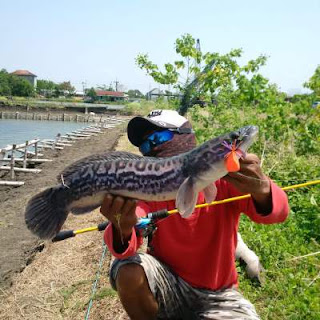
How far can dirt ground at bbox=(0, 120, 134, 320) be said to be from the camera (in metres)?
5.02

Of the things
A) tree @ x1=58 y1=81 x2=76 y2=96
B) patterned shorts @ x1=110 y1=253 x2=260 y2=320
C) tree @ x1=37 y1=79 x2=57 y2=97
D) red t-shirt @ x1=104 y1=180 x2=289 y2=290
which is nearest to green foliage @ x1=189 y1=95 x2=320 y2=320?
patterned shorts @ x1=110 y1=253 x2=260 y2=320

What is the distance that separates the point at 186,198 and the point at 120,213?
543 mm

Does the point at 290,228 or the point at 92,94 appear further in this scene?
the point at 92,94

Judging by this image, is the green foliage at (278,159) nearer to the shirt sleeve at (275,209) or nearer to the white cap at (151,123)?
the shirt sleeve at (275,209)

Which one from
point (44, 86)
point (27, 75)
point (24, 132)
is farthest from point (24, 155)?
point (27, 75)

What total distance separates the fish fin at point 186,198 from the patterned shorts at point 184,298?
0.90 m

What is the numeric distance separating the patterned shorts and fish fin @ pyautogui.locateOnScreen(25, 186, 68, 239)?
704 mm

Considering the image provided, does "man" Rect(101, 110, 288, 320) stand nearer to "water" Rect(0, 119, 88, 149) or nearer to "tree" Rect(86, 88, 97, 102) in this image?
"water" Rect(0, 119, 88, 149)

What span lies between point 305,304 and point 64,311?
2880mm

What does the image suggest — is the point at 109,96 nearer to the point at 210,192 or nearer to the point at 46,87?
the point at 46,87

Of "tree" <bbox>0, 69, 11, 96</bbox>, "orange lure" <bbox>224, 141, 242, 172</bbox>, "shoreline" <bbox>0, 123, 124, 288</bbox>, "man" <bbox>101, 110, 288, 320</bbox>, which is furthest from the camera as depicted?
"tree" <bbox>0, 69, 11, 96</bbox>

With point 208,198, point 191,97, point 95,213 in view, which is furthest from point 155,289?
point 191,97

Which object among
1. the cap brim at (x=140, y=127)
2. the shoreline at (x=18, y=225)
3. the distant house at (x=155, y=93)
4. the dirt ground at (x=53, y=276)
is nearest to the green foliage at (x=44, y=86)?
the distant house at (x=155, y=93)

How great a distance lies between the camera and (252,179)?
280 centimetres
